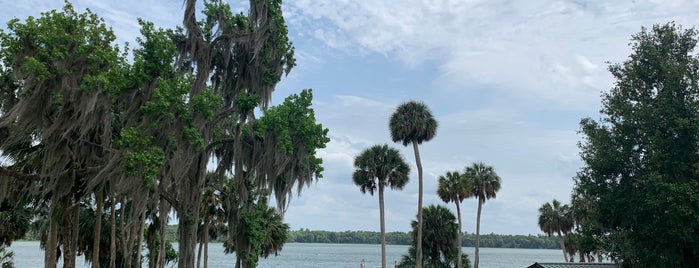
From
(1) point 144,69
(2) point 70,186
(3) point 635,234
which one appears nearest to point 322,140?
(1) point 144,69

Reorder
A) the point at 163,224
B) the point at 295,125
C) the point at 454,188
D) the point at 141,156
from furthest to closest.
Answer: the point at 454,188 < the point at 163,224 < the point at 295,125 < the point at 141,156

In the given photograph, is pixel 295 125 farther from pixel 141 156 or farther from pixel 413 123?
pixel 413 123

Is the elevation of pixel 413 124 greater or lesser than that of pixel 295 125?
greater

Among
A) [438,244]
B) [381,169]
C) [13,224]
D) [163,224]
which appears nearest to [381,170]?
[381,169]

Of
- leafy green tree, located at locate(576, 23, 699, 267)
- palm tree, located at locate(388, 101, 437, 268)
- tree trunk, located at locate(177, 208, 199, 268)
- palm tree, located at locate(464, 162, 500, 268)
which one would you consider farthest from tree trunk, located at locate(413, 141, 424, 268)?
tree trunk, located at locate(177, 208, 199, 268)

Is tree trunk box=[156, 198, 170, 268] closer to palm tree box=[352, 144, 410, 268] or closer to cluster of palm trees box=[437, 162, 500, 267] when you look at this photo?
palm tree box=[352, 144, 410, 268]

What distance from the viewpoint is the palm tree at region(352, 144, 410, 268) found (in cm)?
3753

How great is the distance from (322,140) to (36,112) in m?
8.08

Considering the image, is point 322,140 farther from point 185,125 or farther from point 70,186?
point 70,186

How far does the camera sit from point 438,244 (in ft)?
124

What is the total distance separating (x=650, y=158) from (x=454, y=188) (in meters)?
23.6

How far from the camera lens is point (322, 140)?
676 inches

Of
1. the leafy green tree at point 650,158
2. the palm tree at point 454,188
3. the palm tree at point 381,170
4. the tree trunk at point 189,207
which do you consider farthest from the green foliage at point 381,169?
the tree trunk at point 189,207

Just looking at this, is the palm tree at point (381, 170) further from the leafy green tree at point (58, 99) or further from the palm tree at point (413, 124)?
the leafy green tree at point (58, 99)
